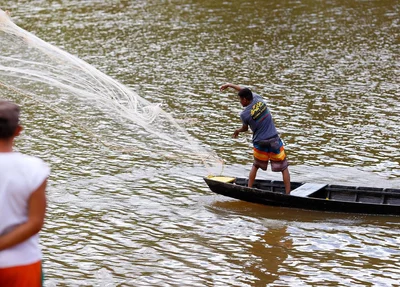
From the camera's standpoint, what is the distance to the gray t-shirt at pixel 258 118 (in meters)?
11.7

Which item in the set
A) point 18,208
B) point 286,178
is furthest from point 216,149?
point 18,208

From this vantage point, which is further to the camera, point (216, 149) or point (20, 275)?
point (216, 149)

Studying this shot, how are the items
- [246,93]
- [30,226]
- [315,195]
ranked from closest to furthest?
[30,226] → [246,93] → [315,195]

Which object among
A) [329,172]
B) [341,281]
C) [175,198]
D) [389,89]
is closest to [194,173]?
[175,198]

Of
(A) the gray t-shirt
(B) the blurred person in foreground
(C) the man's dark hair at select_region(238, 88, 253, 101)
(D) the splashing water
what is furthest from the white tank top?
(A) the gray t-shirt

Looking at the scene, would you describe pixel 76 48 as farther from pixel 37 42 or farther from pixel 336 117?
pixel 37 42

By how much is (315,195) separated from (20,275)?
7.92 meters

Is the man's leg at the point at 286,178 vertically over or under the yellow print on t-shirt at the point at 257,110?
under

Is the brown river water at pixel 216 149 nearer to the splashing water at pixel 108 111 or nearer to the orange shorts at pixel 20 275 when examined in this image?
the splashing water at pixel 108 111

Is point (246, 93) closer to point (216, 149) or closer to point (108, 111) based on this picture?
point (216, 149)

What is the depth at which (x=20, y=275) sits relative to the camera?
4.84 metres

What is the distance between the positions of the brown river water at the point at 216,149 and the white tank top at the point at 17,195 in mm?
4350

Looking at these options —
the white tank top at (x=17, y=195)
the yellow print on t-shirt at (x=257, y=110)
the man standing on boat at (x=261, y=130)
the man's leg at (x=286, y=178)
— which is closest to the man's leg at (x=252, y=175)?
the man standing on boat at (x=261, y=130)

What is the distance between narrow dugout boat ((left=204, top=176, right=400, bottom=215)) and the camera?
11.4 m
